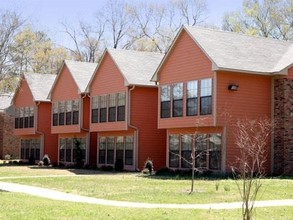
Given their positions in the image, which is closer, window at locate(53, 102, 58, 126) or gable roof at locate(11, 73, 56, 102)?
window at locate(53, 102, 58, 126)

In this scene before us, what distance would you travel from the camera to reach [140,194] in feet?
63.5

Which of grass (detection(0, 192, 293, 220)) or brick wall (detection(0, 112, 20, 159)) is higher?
brick wall (detection(0, 112, 20, 159))

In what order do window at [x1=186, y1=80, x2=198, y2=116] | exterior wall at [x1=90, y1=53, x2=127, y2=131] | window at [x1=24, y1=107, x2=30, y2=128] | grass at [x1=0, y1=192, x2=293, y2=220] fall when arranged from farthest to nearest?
window at [x1=24, y1=107, x2=30, y2=128] → exterior wall at [x1=90, y1=53, x2=127, y2=131] → window at [x1=186, y1=80, x2=198, y2=116] → grass at [x1=0, y1=192, x2=293, y2=220]

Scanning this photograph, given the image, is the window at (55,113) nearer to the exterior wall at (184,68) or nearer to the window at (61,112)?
the window at (61,112)

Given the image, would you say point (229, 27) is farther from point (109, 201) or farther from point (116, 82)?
point (109, 201)

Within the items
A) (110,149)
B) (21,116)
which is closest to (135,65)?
(110,149)

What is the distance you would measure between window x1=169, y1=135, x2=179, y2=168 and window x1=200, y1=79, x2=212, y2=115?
11.7ft

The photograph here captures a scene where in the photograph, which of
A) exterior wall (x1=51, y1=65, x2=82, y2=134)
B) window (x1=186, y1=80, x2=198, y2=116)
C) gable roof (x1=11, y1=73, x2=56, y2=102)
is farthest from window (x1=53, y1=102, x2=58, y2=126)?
window (x1=186, y1=80, x2=198, y2=116)

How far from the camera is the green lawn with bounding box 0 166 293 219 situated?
14001 millimetres

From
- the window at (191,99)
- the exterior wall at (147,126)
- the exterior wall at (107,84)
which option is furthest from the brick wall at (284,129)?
the exterior wall at (107,84)

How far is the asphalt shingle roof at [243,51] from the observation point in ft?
93.9

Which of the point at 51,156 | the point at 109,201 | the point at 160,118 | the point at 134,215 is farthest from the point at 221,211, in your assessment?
the point at 51,156

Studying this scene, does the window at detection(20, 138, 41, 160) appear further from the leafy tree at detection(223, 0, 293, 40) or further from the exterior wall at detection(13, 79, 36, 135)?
the leafy tree at detection(223, 0, 293, 40)

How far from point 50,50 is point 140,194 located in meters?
48.0
